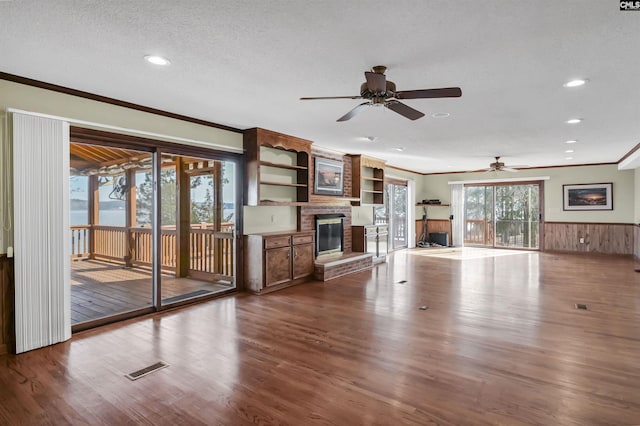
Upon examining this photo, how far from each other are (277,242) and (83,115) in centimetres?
307

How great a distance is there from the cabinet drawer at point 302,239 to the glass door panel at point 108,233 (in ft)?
7.55

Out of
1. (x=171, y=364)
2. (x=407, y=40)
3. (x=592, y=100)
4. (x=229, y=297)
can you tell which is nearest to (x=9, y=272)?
(x=171, y=364)

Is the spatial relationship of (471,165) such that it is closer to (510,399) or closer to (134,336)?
(510,399)

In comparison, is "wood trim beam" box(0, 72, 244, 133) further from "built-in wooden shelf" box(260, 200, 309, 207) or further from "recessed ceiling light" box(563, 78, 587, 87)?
"recessed ceiling light" box(563, 78, 587, 87)

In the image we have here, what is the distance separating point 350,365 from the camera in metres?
2.95

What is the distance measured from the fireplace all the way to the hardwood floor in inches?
77.8

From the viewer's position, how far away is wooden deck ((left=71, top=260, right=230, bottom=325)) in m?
4.50

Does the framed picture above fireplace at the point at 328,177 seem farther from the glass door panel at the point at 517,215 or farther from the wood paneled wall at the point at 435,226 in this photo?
the glass door panel at the point at 517,215

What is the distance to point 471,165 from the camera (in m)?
9.83

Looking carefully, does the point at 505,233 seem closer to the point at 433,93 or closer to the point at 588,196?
the point at 588,196

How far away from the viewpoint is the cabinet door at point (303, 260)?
19.9ft

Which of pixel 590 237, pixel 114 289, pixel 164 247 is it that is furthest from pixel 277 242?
pixel 590 237

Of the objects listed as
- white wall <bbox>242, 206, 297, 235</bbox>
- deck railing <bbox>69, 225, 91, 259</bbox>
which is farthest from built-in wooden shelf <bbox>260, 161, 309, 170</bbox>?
deck railing <bbox>69, 225, 91, 259</bbox>

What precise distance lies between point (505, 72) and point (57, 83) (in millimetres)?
4231
